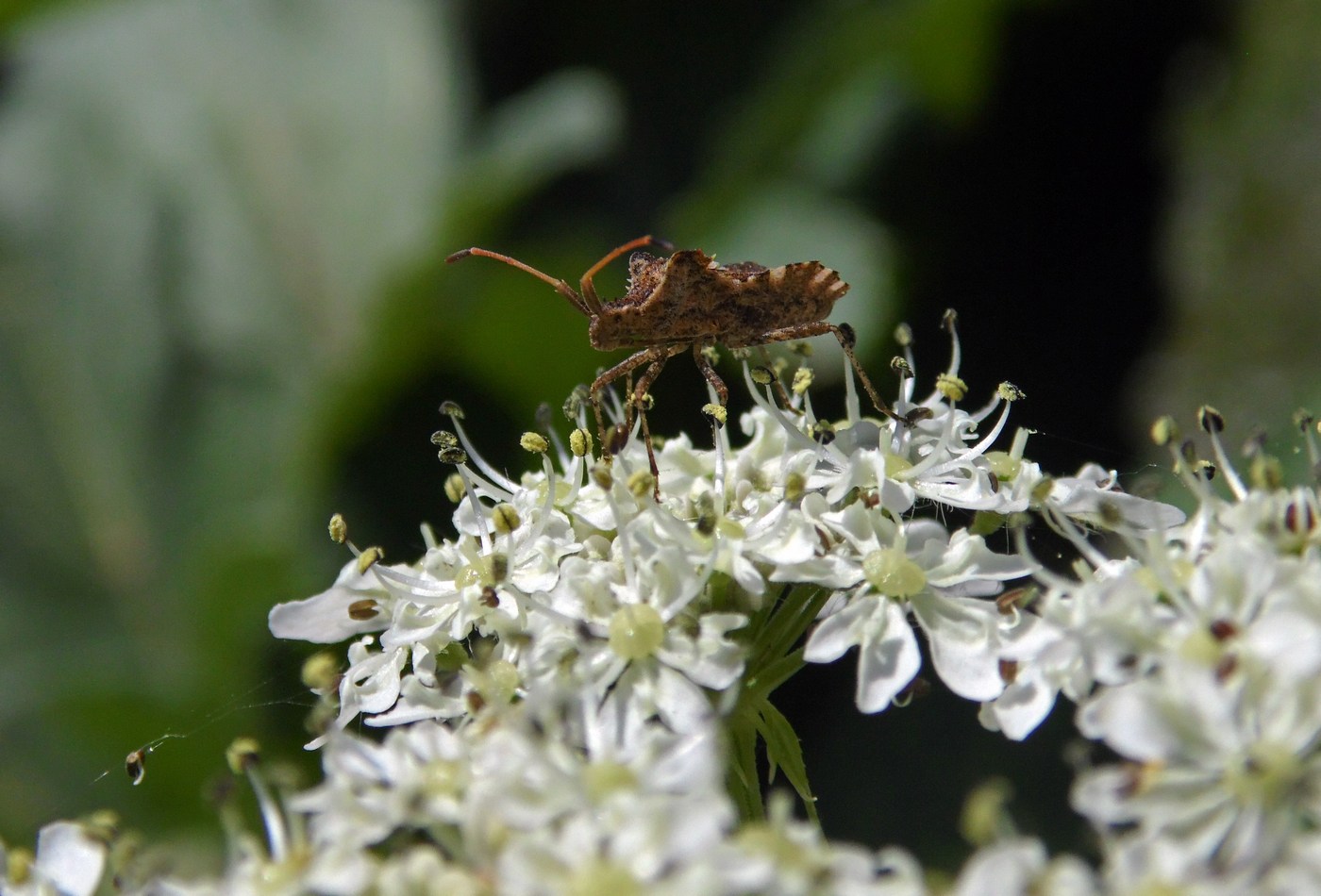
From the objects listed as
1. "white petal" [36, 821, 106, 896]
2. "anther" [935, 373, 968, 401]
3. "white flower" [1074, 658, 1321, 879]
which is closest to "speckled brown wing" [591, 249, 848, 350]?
"anther" [935, 373, 968, 401]

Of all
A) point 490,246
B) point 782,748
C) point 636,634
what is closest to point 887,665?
point 782,748

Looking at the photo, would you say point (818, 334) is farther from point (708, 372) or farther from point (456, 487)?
point (456, 487)

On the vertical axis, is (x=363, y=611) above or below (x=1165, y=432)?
below

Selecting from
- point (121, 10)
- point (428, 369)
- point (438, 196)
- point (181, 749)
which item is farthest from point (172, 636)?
point (121, 10)

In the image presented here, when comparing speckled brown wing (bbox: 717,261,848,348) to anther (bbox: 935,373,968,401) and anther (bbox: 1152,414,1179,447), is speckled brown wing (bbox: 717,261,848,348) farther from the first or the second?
anther (bbox: 1152,414,1179,447)

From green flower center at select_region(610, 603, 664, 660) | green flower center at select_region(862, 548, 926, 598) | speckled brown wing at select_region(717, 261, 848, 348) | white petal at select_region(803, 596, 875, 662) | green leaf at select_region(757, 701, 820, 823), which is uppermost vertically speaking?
speckled brown wing at select_region(717, 261, 848, 348)

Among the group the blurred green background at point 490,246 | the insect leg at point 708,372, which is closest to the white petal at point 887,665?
the insect leg at point 708,372
